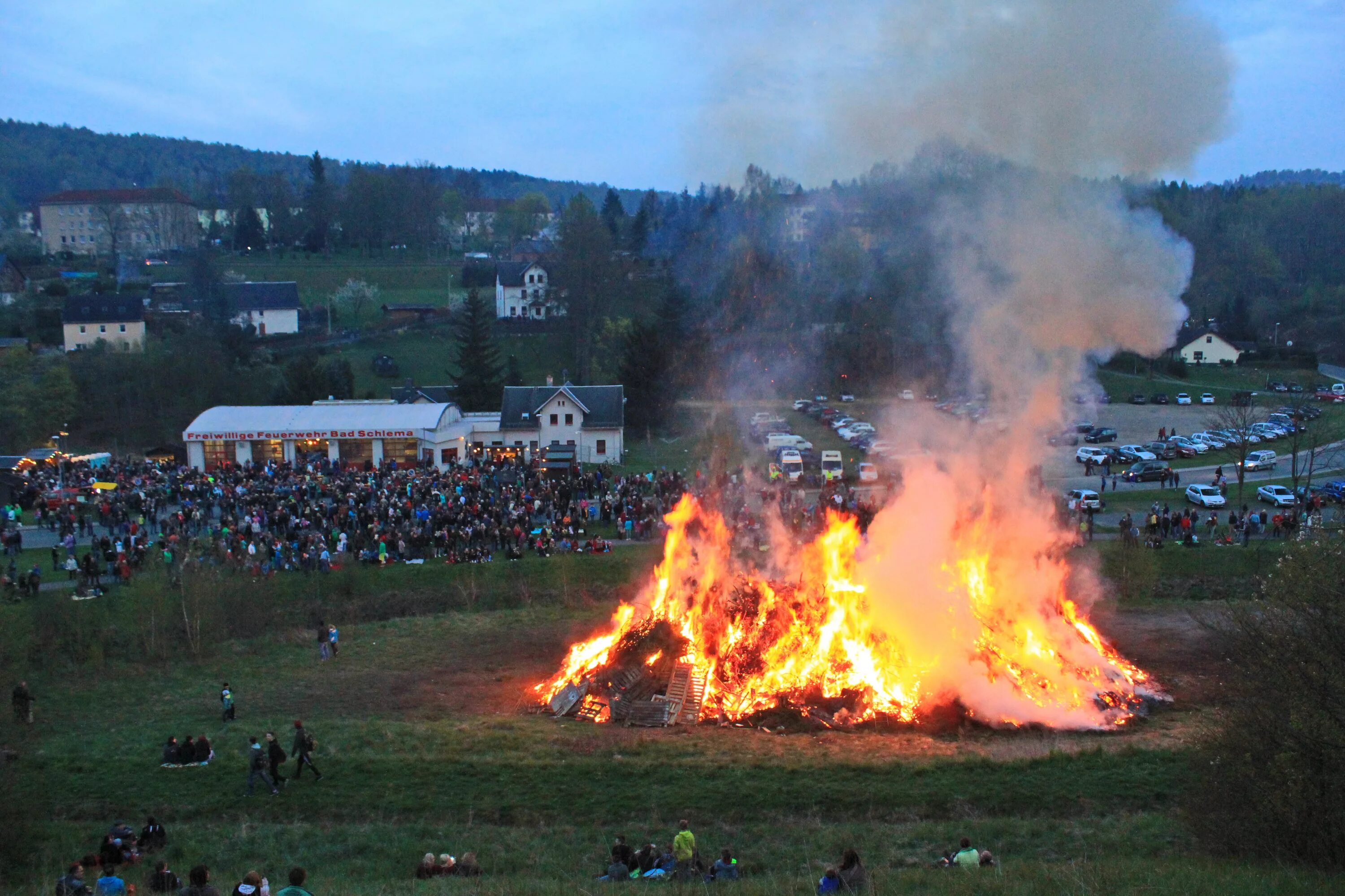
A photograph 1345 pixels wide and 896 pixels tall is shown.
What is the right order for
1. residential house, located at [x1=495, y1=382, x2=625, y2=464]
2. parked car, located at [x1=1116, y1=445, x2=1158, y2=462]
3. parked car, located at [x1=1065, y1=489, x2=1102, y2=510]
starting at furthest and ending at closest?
residential house, located at [x1=495, y1=382, x2=625, y2=464] → parked car, located at [x1=1116, y1=445, x2=1158, y2=462] → parked car, located at [x1=1065, y1=489, x2=1102, y2=510]

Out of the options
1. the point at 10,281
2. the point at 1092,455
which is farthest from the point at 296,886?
the point at 10,281

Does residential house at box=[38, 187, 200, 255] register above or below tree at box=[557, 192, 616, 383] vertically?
above

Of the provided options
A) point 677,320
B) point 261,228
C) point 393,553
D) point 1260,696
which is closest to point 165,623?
point 393,553

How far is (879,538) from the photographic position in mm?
19828

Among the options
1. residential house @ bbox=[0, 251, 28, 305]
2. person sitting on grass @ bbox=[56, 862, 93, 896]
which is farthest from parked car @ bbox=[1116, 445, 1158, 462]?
residential house @ bbox=[0, 251, 28, 305]

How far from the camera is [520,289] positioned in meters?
79.7

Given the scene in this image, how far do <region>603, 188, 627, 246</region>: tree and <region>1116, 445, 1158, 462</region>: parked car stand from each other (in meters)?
35.2

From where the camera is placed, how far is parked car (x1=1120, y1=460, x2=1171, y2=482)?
36.2 m

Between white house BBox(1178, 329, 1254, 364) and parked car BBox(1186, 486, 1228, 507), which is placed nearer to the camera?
parked car BBox(1186, 486, 1228, 507)

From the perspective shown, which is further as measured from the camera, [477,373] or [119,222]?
[119,222]

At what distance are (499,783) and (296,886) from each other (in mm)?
5378

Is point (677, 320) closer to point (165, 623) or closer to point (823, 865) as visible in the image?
point (165, 623)

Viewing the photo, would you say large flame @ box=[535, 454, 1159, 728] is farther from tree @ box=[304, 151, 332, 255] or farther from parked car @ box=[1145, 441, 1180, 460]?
tree @ box=[304, 151, 332, 255]

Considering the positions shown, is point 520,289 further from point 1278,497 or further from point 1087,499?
point 1278,497
